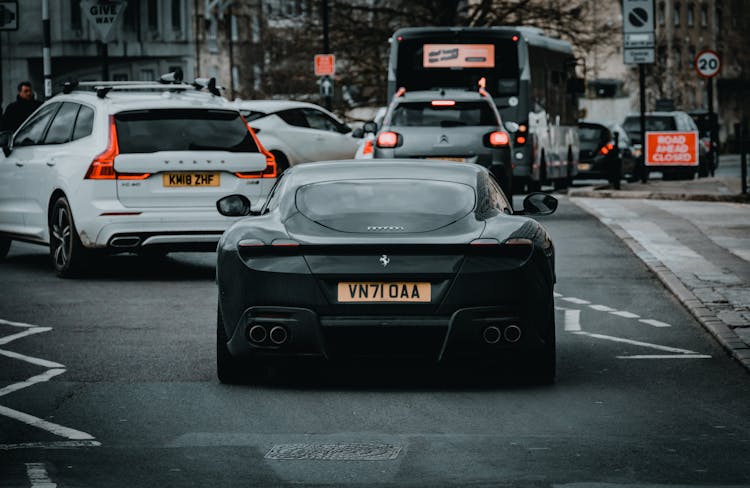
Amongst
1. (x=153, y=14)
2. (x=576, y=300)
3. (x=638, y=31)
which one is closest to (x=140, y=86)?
(x=576, y=300)

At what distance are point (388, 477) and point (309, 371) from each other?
10.6 ft

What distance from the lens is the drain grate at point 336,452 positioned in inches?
285

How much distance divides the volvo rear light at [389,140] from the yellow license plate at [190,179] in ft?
26.0

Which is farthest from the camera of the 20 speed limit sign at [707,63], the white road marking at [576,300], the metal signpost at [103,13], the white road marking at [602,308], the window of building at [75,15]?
the window of building at [75,15]

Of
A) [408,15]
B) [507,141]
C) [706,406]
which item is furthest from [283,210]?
[408,15]

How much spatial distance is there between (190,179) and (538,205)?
5.64 meters

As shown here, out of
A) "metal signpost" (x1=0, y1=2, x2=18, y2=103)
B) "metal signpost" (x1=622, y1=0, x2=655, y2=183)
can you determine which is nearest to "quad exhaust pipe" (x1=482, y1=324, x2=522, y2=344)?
"metal signpost" (x1=0, y1=2, x2=18, y2=103)

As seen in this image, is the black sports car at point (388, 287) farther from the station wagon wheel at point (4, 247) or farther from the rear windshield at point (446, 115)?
the rear windshield at point (446, 115)

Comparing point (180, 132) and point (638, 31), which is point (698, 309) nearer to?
point (180, 132)

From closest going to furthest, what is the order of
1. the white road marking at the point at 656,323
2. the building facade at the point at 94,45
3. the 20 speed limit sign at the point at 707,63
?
the white road marking at the point at 656,323, the 20 speed limit sign at the point at 707,63, the building facade at the point at 94,45

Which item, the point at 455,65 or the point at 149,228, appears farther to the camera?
the point at 455,65

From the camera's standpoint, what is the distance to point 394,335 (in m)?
8.90

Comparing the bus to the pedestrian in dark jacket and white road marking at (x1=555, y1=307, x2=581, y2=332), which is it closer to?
the pedestrian in dark jacket

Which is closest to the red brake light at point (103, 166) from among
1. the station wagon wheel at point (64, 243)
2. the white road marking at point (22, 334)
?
the station wagon wheel at point (64, 243)
